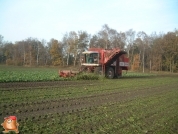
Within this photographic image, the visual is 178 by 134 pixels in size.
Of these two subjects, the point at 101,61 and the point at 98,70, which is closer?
the point at 98,70

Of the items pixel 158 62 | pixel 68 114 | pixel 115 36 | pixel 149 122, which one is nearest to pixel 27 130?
pixel 68 114

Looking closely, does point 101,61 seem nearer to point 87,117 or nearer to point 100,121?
point 87,117

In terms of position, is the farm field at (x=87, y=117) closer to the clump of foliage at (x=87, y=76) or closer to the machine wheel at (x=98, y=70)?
the clump of foliage at (x=87, y=76)

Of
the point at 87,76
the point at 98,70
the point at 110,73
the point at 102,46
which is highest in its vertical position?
the point at 102,46

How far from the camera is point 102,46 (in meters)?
67.6

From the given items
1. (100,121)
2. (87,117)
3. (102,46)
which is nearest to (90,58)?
(87,117)

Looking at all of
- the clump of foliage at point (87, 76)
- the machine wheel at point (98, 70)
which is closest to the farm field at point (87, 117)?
the clump of foliage at point (87, 76)

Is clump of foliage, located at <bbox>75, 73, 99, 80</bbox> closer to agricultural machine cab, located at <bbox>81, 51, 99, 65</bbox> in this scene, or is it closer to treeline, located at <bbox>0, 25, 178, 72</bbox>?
agricultural machine cab, located at <bbox>81, 51, 99, 65</bbox>

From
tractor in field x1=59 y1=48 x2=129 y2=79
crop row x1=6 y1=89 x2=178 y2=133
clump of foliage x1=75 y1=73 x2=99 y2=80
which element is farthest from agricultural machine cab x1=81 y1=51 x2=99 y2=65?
crop row x1=6 y1=89 x2=178 y2=133

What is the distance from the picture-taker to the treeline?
60.4 m

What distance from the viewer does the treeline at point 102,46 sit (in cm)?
6044

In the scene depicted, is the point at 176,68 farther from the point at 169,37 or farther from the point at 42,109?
the point at 42,109

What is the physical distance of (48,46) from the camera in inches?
3194

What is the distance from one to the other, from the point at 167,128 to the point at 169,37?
58216mm
